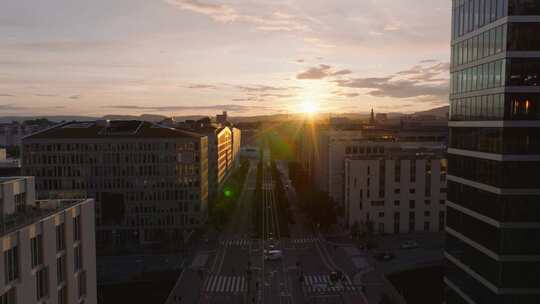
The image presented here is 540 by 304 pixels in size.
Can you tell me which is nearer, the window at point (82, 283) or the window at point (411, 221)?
the window at point (82, 283)

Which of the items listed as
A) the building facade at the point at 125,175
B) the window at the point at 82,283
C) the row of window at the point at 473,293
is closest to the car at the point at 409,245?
the building facade at the point at 125,175

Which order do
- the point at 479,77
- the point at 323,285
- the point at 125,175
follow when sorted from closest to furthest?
the point at 479,77 → the point at 323,285 → the point at 125,175

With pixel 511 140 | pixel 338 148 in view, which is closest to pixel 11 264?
pixel 511 140

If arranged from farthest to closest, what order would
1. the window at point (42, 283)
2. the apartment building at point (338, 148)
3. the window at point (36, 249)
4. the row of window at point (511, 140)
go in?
the apartment building at point (338, 148) < the row of window at point (511, 140) < the window at point (42, 283) < the window at point (36, 249)

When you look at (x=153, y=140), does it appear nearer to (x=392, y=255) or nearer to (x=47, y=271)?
(x=392, y=255)

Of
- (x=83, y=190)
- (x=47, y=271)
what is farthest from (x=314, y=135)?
(x=47, y=271)

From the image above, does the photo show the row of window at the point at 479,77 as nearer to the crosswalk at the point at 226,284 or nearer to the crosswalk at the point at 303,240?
the crosswalk at the point at 226,284

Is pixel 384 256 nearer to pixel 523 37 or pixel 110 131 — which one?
pixel 523 37
